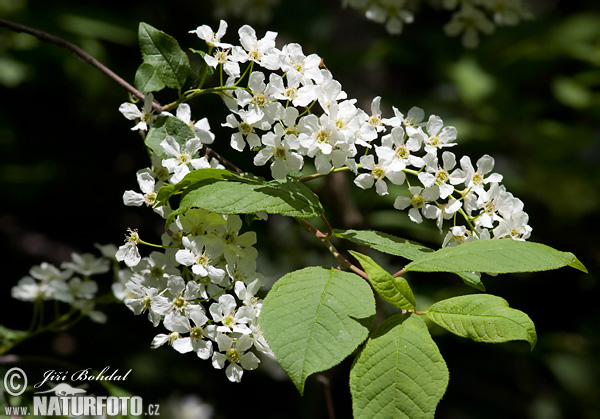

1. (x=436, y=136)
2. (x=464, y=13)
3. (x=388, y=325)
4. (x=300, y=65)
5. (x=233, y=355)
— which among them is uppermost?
(x=464, y=13)

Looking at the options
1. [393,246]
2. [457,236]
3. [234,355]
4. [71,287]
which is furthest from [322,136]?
[71,287]

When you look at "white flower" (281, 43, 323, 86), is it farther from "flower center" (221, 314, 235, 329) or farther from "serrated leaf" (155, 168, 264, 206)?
"flower center" (221, 314, 235, 329)

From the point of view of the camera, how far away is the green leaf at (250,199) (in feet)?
3.51

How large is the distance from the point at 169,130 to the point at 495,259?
734 millimetres

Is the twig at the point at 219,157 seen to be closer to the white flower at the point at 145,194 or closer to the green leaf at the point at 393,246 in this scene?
the white flower at the point at 145,194

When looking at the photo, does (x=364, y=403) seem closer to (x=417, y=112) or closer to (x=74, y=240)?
(x=417, y=112)

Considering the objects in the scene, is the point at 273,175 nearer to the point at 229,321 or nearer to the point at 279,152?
the point at 279,152

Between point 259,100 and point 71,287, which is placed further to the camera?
point 71,287

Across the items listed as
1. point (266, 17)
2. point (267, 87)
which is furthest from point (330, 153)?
point (266, 17)

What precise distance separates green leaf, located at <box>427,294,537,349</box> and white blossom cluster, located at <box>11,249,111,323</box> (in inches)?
43.1

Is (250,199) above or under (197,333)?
above

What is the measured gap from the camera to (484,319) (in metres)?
1.05

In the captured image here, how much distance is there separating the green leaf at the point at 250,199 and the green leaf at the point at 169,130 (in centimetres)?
20

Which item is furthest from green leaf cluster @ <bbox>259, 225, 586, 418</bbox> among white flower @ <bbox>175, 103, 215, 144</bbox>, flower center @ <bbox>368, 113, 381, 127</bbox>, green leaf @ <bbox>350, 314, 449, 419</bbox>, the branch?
the branch
